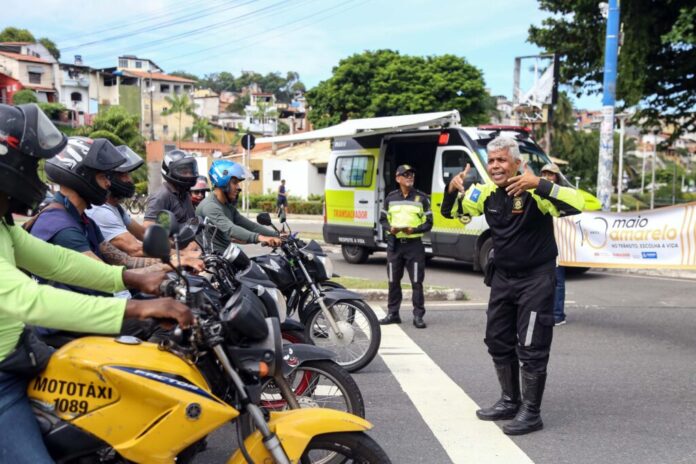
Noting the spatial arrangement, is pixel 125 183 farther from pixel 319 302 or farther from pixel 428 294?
pixel 428 294

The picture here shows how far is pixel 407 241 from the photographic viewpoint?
309 inches

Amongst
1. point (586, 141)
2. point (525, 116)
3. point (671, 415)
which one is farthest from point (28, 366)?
point (586, 141)

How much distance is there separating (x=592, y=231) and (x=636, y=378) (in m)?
3.10

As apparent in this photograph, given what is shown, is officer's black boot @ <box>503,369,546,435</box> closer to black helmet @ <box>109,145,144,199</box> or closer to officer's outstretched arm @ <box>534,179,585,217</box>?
officer's outstretched arm @ <box>534,179,585,217</box>

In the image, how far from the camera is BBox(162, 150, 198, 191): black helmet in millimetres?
5848

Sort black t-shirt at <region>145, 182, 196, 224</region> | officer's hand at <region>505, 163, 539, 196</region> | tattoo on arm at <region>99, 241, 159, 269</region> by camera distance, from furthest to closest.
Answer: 1. black t-shirt at <region>145, 182, 196, 224</region>
2. officer's hand at <region>505, 163, 539, 196</region>
3. tattoo on arm at <region>99, 241, 159, 269</region>

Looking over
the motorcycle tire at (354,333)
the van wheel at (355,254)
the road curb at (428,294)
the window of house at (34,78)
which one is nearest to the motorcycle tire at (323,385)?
the motorcycle tire at (354,333)

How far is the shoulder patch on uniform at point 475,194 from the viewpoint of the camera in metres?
4.90

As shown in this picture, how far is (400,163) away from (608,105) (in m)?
4.17

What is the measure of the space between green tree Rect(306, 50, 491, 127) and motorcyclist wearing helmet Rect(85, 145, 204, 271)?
37824 millimetres

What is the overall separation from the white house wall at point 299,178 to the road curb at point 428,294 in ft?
118

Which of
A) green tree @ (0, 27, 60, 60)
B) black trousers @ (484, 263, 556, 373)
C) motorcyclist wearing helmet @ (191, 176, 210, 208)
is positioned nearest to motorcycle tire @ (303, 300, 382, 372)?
black trousers @ (484, 263, 556, 373)

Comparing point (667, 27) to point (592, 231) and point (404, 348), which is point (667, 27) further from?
point (404, 348)

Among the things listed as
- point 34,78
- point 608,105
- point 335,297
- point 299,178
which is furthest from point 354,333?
point 34,78
